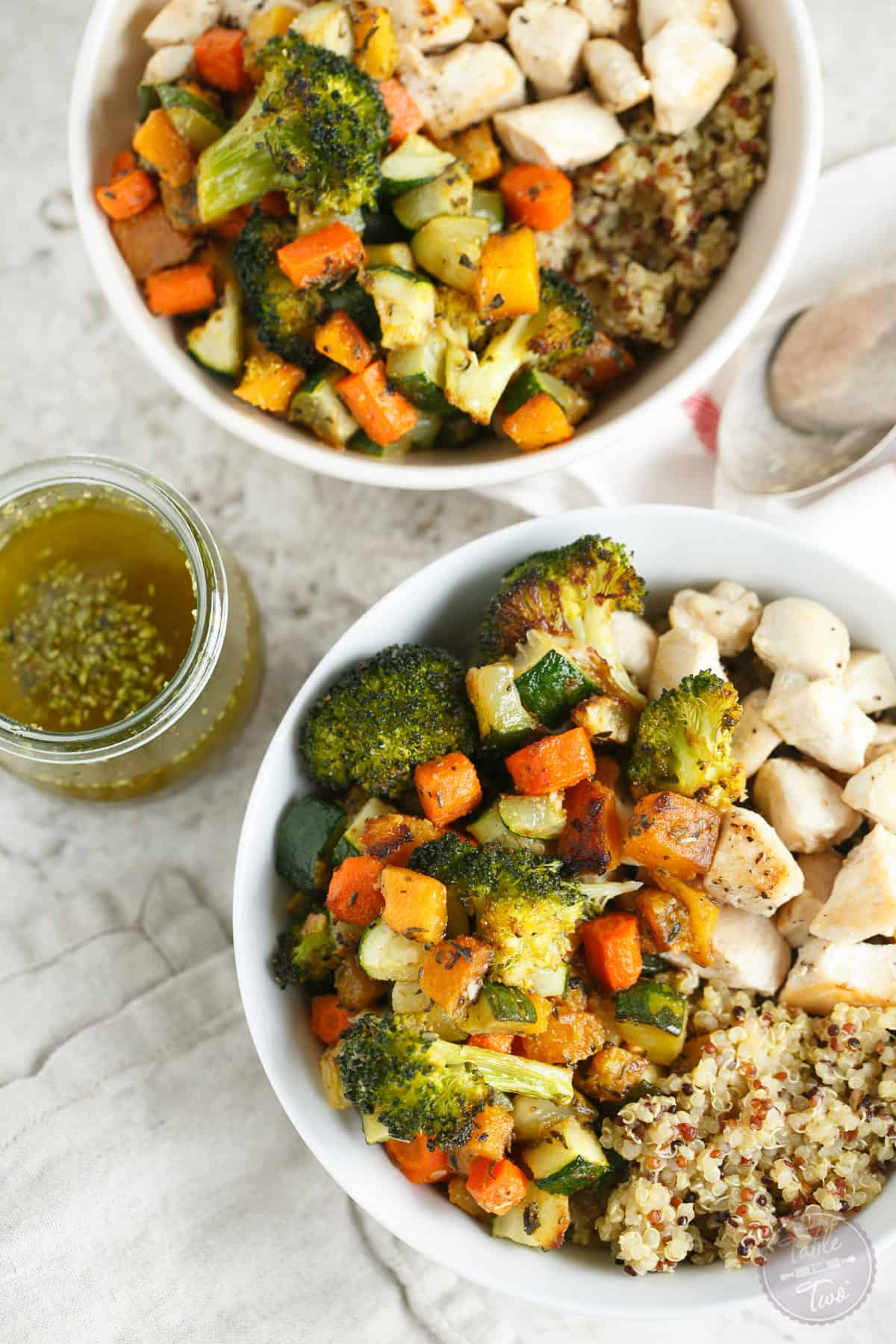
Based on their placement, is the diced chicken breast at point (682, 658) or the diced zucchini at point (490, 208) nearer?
the diced chicken breast at point (682, 658)

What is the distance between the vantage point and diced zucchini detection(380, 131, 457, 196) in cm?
187

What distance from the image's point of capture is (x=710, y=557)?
6.45 ft

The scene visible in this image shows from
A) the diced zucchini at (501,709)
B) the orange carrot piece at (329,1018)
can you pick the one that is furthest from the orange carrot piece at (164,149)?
the orange carrot piece at (329,1018)

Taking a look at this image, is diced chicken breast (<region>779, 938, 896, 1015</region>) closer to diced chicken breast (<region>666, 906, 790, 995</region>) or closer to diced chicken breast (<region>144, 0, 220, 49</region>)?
diced chicken breast (<region>666, 906, 790, 995</region>)

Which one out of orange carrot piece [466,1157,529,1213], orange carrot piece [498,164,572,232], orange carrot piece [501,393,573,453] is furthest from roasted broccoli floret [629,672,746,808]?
orange carrot piece [498,164,572,232]

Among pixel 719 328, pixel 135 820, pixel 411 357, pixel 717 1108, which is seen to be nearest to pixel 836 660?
pixel 719 328

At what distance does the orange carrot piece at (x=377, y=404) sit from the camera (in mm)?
1898

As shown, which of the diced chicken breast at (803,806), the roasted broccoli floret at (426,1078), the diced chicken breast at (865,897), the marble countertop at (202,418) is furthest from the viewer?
the marble countertop at (202,418)

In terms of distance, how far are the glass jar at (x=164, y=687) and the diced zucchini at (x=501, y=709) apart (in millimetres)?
457

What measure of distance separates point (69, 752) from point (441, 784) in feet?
1.93

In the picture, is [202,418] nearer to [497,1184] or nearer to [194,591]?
[194,591]

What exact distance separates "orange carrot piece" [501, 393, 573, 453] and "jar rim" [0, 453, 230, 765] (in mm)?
540

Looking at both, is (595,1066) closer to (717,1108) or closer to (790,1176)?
(717,1108)

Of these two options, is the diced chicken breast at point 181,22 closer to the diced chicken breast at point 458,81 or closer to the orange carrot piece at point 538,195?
the diced chicken breast at point 458,81
